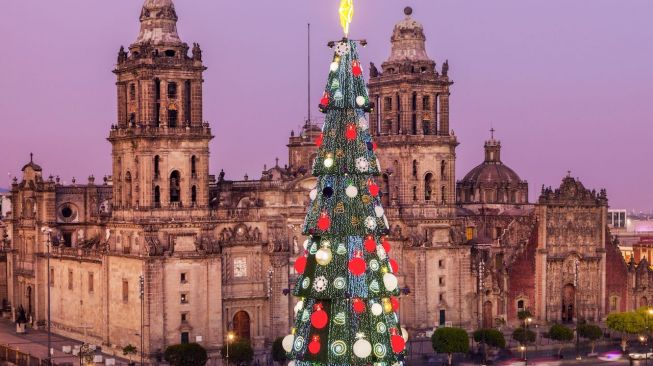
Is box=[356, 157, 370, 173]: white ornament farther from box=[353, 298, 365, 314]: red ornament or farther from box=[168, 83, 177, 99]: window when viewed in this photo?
box=[168, 83, 177, 99]: window

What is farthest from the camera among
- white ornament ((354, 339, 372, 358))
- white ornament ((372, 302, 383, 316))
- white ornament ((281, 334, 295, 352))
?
white ornament ((281, 334, 295, 352))

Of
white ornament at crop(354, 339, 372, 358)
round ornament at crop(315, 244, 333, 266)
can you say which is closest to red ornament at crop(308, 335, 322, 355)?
white ornament at crop(354, 339, 372, 358)

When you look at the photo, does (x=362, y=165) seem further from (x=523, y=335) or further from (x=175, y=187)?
(x=523, y=335)

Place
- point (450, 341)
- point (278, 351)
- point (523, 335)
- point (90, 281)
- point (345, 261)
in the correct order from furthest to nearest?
point (523, 335) < point (90, 281) < point (450, 341) < point (278, 351) < point (345, 261)

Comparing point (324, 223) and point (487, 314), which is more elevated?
point (324, 223)

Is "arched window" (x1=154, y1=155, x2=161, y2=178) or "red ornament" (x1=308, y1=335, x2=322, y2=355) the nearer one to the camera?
"red ornament" (x1=308, y1=335, x2=322, y2=355)

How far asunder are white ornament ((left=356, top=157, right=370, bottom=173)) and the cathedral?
126 ft

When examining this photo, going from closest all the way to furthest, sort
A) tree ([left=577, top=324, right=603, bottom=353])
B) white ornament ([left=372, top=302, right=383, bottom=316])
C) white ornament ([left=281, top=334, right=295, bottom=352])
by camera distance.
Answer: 1. white ornament ([left=372, top=302, right=383, bottom=316])
2. white ornament ([left=281, top=334, right=295, bottom=352])
3. tree ([left=577, top=324, right=603, bottom=353])

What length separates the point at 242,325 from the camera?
82.4m

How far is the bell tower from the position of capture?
256ft

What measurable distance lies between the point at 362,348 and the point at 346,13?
10597mm

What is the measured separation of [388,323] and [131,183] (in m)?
41.8

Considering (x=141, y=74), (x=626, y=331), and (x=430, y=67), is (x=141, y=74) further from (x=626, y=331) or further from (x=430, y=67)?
(x=626, y=331)

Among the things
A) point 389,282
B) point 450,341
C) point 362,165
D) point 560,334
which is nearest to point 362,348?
point 389,282
